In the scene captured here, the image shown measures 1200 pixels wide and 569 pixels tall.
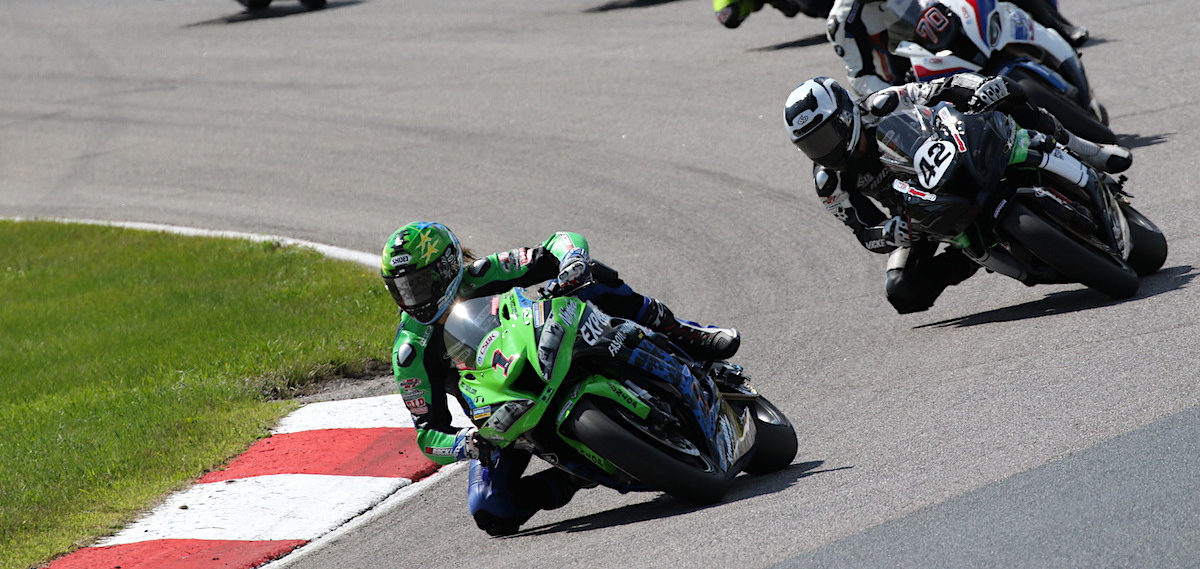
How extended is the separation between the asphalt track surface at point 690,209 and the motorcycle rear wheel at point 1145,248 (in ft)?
0.38

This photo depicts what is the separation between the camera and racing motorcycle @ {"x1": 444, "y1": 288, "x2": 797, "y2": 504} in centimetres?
611

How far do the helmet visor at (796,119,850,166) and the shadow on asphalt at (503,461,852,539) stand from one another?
7.36ft

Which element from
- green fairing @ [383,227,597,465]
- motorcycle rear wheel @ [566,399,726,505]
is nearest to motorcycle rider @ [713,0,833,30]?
green fairing @ [383,227,597,465]

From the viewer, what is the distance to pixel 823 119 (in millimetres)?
8227

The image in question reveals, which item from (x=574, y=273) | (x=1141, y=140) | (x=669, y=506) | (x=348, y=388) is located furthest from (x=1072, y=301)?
(x=348, y=388)

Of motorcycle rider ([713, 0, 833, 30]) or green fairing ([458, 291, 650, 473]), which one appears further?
motorcycle rider ([713, 0, 833, 30])

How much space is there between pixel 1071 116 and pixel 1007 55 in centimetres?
78

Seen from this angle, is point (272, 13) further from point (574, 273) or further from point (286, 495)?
point (574, 273)

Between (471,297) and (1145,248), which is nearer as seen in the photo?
(471,297)

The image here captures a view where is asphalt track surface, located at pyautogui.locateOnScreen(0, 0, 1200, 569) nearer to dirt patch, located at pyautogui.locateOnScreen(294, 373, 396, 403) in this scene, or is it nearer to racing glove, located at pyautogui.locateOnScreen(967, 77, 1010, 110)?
dirt patch, located at pyautogui.locateOnScreen(294, 373, 396, 403)

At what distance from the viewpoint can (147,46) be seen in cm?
2408

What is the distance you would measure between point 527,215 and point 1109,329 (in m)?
6.81

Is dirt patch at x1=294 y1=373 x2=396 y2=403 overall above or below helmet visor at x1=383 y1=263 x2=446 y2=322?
below

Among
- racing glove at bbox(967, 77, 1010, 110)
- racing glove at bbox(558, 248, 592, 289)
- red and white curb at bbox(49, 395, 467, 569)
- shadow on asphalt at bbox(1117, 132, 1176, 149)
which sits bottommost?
shadow on asphalt at bbox(1117, 132, 1176, 149)
